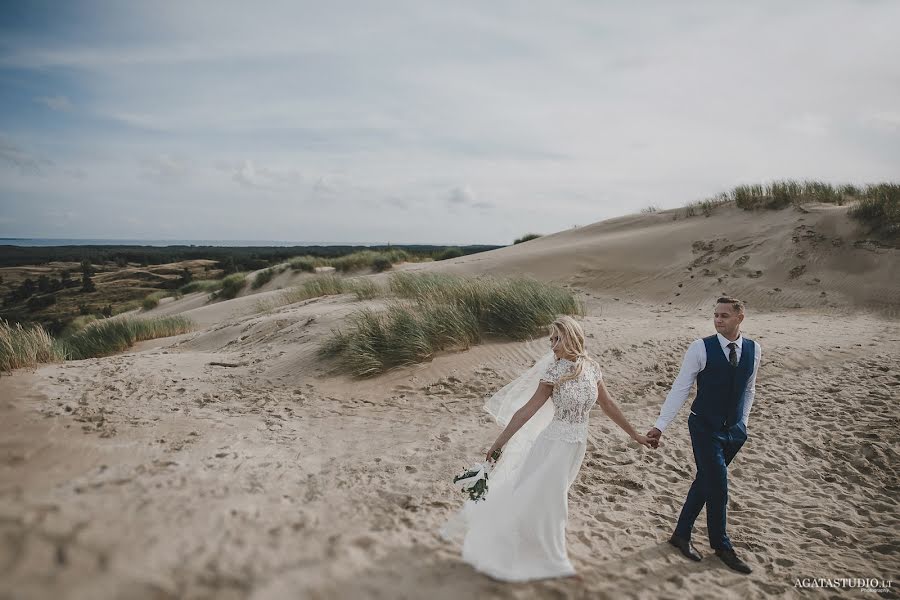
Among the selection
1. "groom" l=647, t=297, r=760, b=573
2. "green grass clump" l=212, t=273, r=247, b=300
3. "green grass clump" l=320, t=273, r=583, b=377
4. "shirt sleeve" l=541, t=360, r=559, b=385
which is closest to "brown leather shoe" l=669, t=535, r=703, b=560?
"groom" l=647, t=297, r=760, b=573

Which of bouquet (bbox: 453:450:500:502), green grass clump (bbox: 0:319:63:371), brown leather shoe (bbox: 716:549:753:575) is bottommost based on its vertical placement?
brown leather shoe (bbox: 716:549:753:575)

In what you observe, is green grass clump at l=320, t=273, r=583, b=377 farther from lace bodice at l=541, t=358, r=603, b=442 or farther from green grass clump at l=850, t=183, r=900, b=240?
green grass clump at l=850, t=183, r=900, b=240

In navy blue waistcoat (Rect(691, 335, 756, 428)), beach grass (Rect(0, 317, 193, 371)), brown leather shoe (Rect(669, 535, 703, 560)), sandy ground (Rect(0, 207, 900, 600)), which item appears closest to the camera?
sandy ground (Rect(0, 207, 900, 600))

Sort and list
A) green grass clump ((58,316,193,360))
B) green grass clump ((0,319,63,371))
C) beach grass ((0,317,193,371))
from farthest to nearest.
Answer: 1. green grass clump ((58,316,193,360))
2. beach grass ((0,317,193,371))
3. green grass clump ((0,319,63,371))

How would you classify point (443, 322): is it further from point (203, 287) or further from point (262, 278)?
point (203, 287)

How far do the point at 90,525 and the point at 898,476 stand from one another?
7.07m

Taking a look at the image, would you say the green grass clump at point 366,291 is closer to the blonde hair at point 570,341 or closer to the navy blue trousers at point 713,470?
the blonde hair at point 570,341

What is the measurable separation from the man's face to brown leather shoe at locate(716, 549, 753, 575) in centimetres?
163

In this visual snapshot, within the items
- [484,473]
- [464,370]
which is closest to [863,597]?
[484,473]

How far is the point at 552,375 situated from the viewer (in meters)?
3.32

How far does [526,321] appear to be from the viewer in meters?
8.86

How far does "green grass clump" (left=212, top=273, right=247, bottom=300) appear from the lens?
74.7ft

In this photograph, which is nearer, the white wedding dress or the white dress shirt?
the white wedding dress

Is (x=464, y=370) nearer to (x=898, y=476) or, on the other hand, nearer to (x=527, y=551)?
(x=527, y=551)
